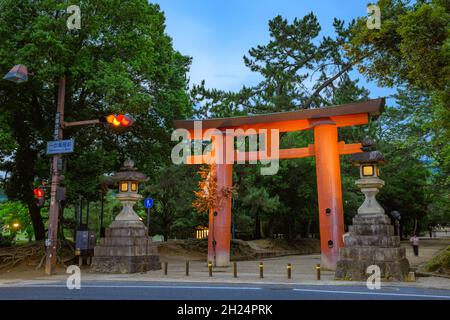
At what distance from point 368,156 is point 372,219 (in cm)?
247

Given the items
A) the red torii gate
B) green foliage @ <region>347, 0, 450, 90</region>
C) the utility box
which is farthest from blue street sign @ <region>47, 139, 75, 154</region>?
green foliage @ <region>347, 0, 450, 90</region>

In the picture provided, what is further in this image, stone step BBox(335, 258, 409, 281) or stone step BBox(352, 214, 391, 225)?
stone step BBox(352, 214, 391, 225)

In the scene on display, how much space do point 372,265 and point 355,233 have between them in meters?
1.38

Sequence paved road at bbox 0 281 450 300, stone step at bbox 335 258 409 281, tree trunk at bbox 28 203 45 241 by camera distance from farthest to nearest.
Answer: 1. tree trunk at bbox 28 203 45 241
2. stone step at bbox 335 258 409 281
3. paved road at bbox 0 281 450 300

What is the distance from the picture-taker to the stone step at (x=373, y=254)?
15195 mm

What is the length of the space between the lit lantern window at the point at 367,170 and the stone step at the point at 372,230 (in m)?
2.11

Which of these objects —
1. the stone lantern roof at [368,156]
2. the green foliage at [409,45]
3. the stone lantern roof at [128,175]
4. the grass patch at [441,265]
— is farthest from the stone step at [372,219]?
the stone lantern roof at [128,175]

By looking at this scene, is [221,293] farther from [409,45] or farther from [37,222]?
[37,222]

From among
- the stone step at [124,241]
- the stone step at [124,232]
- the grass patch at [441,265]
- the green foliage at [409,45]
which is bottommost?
the grass patch at [441,265]

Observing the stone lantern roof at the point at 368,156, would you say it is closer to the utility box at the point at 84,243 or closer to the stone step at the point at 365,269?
the stone step at the point at 365,269

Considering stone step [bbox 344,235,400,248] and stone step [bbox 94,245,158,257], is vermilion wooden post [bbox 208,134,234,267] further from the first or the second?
stone step [bbox 344,235,400,248]

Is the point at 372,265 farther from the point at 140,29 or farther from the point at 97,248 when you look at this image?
the point at 140,29

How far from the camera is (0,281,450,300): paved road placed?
35.9 feet

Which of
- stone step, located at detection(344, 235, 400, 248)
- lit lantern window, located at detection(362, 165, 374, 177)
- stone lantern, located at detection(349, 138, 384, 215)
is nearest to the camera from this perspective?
stone step, located at detection(344, 235, 400, 248)
